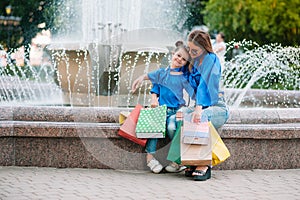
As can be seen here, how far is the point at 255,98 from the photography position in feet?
38.5

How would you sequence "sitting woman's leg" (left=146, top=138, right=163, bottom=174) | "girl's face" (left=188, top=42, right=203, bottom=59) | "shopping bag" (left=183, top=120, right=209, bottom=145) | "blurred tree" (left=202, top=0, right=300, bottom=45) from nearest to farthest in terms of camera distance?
"shopping bag" (left=183, top=120, right=209, bottom=145), "girl's face" (left=188, top=42, right=203, bottom=59), "sitting woman's leg" (left=146, top=138, right=163, bottom=174), "blurred tree" (left=202, top=0, right=300, bottom=45)

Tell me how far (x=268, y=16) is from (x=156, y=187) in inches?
852

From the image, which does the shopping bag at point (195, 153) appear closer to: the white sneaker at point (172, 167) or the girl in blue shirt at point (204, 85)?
the girl in blue shirt at point (204, 85)

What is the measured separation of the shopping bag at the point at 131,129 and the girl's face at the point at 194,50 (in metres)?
0.75

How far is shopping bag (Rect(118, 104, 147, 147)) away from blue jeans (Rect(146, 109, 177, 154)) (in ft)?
0.20

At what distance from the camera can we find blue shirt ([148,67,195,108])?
670 centimetres

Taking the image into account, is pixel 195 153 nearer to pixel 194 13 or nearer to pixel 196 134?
pixel 196 134

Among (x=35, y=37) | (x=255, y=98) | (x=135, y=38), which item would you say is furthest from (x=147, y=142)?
(x=35, y=37)

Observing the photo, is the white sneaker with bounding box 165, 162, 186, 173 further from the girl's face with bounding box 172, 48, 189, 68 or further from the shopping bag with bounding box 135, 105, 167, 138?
the girl's face with bounding box 172, 48, 189, 68

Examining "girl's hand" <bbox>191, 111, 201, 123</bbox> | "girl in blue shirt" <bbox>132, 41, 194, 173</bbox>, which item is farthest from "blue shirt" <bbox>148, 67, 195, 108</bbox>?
"girl's hand" <bbox>191, 111, 201, 123</bbox>

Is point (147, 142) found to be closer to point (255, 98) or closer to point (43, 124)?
point (43, 124)

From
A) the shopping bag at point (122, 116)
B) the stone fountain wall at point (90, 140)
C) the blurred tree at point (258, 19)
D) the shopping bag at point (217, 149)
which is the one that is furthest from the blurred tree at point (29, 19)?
the shopping bag at point (217, 149)

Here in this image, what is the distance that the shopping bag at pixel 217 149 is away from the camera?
6406mm

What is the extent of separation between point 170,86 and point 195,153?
0.74 meters
